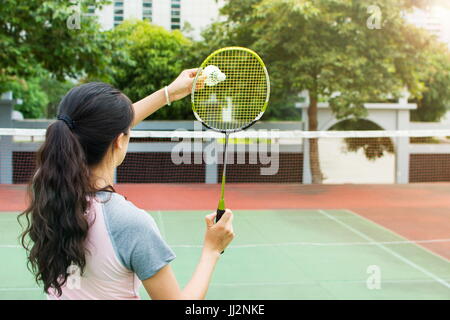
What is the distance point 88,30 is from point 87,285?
10.1 meters

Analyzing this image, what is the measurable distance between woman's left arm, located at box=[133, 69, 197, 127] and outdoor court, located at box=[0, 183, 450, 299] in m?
2.89

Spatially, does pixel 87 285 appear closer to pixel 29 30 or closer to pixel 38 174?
pixel 38 174

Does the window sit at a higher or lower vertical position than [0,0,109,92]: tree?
higher

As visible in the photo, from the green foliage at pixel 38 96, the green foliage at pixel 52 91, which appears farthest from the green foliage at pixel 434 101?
the green foliage at pixel 52 91

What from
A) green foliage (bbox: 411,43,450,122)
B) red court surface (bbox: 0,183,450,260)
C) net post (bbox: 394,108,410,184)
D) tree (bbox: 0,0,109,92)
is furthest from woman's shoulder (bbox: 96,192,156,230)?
green foliage (bbox: 411,43,450,122)

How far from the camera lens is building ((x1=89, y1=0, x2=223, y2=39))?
49219 millimetres

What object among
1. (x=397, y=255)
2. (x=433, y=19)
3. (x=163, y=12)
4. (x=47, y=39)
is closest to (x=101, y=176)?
(x=397, y=255)

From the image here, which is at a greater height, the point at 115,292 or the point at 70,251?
the point at 70,251

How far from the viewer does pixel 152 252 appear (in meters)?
A: 1.65

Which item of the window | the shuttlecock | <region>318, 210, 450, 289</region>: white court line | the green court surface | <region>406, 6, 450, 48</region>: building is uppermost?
the window

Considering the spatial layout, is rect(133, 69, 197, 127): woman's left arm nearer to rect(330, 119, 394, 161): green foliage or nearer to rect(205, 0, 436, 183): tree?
rect(205, 0, 436, 183): tree

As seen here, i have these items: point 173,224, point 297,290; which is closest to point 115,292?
point 297,290

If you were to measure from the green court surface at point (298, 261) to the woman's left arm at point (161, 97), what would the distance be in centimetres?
290
